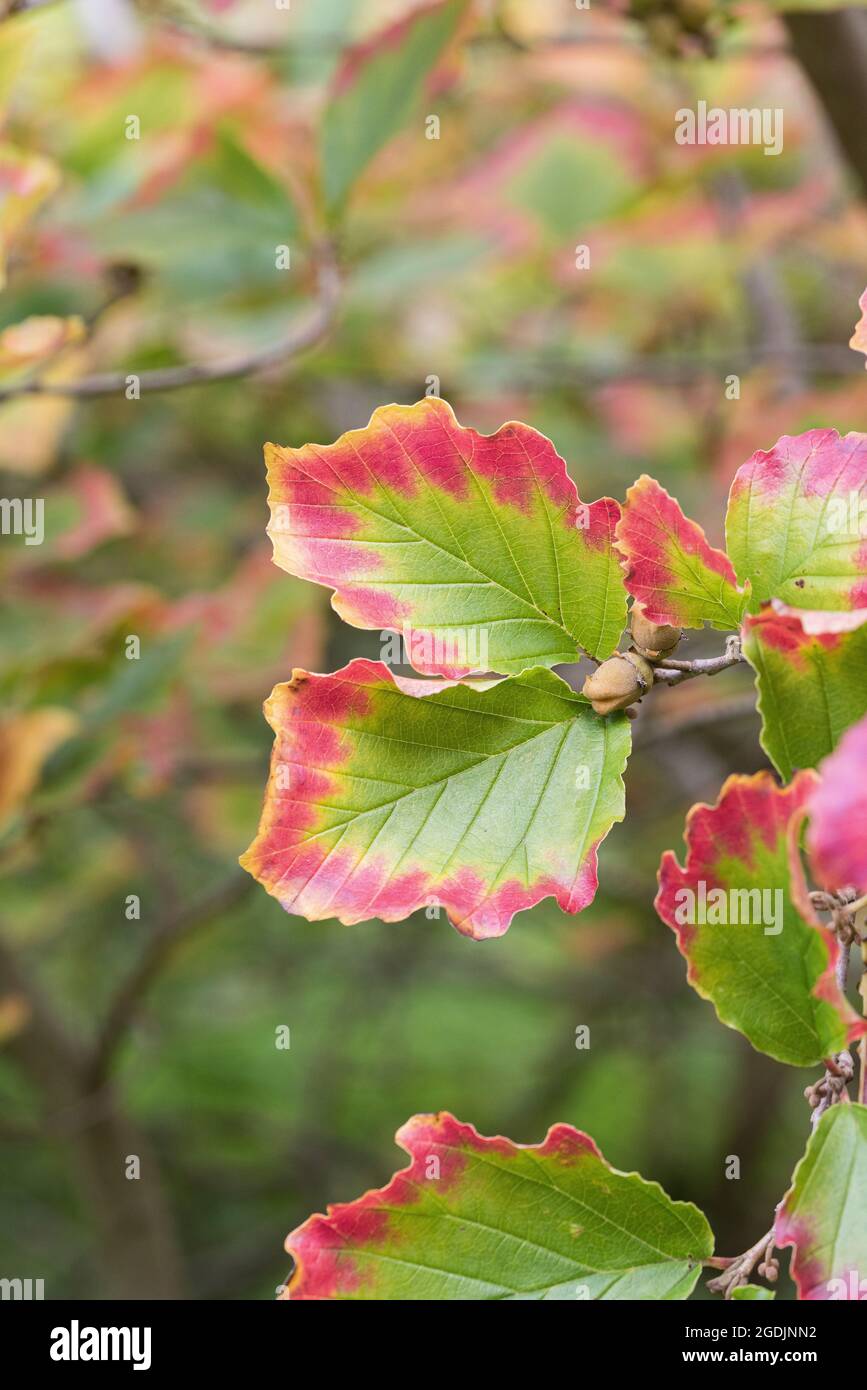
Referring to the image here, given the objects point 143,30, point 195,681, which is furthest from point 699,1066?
point 143,30

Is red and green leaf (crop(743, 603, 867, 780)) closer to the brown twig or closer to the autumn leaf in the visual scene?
the brown twig

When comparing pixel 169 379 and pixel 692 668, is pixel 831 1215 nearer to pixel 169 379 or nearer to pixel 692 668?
pixel 692 668

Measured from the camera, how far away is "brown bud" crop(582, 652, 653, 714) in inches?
16.6

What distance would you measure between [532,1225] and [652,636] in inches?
7.7

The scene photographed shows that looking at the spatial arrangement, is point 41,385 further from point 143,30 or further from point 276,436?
point 276,436

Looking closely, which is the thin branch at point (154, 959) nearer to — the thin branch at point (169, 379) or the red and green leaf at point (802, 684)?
the thin branch at point (169, 379)

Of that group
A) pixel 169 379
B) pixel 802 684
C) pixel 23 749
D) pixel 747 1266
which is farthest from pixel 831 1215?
pixel 23 749

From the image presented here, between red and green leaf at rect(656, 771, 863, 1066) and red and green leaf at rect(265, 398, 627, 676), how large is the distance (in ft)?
0.24

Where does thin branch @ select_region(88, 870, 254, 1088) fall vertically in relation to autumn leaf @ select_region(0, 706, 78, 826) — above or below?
below

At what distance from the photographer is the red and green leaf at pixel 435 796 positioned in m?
0.41

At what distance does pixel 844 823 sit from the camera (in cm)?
28

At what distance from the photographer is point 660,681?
1.45 ft

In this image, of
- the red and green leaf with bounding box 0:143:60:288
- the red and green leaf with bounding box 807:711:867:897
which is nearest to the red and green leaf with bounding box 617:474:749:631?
the red and green leaf with bounding box 807:711:867:897
